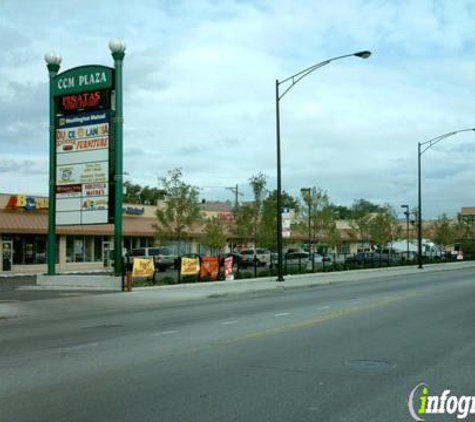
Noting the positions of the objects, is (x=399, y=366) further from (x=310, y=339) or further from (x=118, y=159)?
(x=118, y=159)

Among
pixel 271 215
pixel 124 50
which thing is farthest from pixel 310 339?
pixel 271 215

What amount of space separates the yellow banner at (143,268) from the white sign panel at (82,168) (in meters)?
2.35

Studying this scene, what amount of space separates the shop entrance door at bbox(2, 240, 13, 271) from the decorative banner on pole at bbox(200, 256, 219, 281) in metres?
17.2

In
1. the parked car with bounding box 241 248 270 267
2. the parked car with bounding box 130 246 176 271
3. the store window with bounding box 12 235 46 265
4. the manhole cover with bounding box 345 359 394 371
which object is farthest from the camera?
the parked car with bounding box 241 248 270 267

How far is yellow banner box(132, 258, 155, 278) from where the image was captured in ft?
91.3

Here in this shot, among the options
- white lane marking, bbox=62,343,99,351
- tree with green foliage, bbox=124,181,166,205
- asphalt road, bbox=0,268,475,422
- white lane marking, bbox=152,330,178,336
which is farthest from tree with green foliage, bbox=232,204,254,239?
tree with green foliage, bbox=124,181,166,205

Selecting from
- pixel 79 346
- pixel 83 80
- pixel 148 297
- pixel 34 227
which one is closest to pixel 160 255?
pixel 34 227

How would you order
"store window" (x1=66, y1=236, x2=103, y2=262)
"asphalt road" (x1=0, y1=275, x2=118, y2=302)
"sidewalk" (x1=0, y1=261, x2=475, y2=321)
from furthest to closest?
1. "store window" (x1=66, y1=236, x2=103, y2=262)
2. "asphalt road" (x1=0, y1=275, x2=118, y2=302)
3. "sidewalk" (x1=0, y1=261, x2=475, y2=321)

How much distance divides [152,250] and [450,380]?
124 ft

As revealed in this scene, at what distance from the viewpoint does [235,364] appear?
9125 mm

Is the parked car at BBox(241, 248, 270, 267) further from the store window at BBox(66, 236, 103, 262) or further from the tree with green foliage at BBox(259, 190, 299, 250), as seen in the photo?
the store window at BBox(66, 236, 103, 262)

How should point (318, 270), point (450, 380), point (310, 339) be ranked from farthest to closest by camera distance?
point (318, 270) → point (310, 339) → point (450, 380)

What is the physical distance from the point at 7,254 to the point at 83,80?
18.3 meters

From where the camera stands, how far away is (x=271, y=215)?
44.8 m
